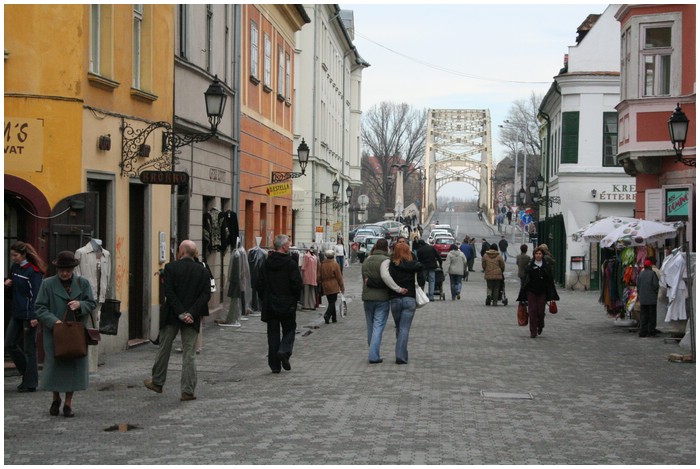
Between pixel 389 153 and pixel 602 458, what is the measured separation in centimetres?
11265

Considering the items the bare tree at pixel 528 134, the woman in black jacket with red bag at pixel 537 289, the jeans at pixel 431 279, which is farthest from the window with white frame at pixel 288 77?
the bare tree at pixel 528 134

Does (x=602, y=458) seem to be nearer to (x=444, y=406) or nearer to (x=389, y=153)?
(x=444, y=406)

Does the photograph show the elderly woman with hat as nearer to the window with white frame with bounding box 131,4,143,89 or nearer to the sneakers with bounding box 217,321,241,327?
the window with white frame with bounding box 131,4,143,89

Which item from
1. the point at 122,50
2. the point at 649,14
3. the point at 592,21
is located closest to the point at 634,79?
the point at 649,14

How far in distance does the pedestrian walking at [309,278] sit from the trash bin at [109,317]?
13394 mm

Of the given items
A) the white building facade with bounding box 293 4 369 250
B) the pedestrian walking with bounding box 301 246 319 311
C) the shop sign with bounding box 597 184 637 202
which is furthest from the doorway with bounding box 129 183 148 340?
the shop sign with bounding box 597 184 637 202

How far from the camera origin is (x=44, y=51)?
1497 cm

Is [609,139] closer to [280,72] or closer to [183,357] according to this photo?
[280,72]

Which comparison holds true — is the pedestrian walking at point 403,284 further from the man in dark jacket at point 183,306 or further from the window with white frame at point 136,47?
the window with white frame at point 136,47

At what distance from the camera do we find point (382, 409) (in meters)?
11.5

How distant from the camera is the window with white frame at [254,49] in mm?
28812

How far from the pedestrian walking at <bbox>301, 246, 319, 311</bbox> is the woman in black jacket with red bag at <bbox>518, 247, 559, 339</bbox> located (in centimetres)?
735

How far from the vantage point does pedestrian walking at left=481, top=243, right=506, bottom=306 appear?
31.5 metres

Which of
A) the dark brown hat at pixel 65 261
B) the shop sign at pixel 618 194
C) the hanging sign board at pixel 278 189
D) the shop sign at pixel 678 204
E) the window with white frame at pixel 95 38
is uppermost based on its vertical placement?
the window with white frame at pixel 95 38
